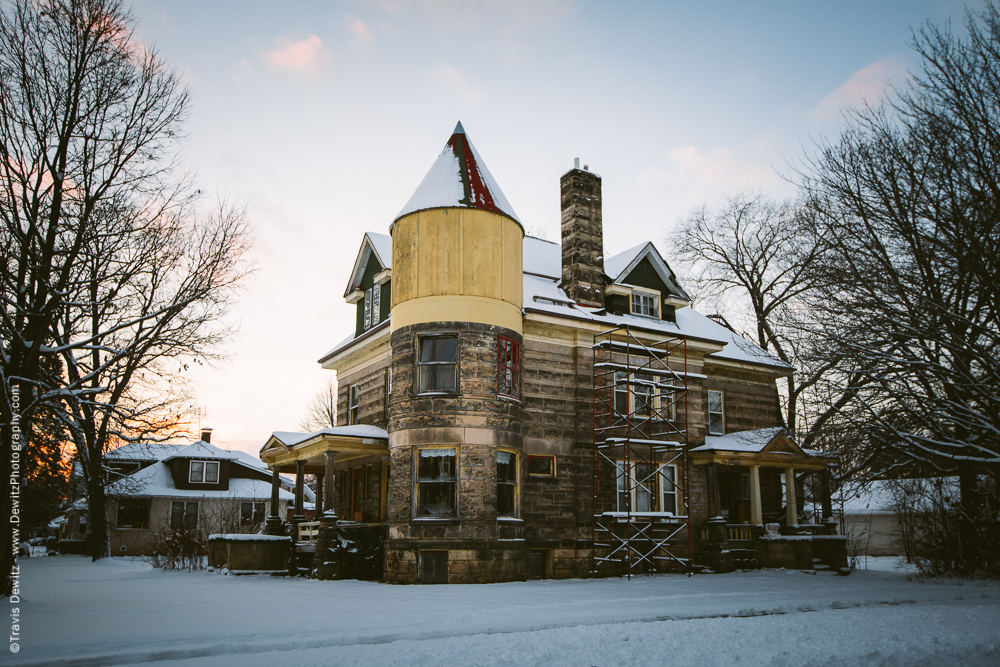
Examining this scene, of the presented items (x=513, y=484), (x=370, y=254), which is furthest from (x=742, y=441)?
(x=370, y=254)

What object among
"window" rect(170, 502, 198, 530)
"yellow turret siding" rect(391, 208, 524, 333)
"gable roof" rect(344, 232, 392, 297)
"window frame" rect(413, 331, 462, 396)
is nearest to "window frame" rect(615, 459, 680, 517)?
"yellow turret siding" rect(391, 208, 524, 333)

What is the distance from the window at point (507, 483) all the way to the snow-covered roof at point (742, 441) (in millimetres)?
6658

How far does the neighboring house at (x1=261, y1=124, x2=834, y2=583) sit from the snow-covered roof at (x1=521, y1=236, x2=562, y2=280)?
128mm

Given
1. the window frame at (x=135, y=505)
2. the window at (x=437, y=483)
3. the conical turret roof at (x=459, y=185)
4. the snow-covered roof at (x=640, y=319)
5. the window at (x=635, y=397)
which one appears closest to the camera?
the window at (x=437, y=483)

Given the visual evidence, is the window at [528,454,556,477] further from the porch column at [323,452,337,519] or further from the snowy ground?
the porch column at [323,452,337,519]

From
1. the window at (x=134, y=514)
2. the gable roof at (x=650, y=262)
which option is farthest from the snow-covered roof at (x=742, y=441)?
the window at (x=134, y=514)

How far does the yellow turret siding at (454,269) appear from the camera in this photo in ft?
65.0

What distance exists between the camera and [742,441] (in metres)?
24.4

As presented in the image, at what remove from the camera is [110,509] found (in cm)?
4400

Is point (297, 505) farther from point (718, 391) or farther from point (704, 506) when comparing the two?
point (718, 391)

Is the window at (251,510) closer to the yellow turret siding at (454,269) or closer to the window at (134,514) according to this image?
the window at (134,514)

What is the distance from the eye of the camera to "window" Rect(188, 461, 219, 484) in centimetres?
4722

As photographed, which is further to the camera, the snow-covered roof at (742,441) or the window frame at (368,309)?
the window frame at (368,309)

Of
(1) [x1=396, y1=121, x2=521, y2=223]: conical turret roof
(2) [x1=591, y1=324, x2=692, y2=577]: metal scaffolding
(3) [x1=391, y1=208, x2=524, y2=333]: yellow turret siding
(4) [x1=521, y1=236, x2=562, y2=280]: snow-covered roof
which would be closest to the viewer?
(3) [x1=391, y1=208, x2=524, y2=333]: yellow turret siding
